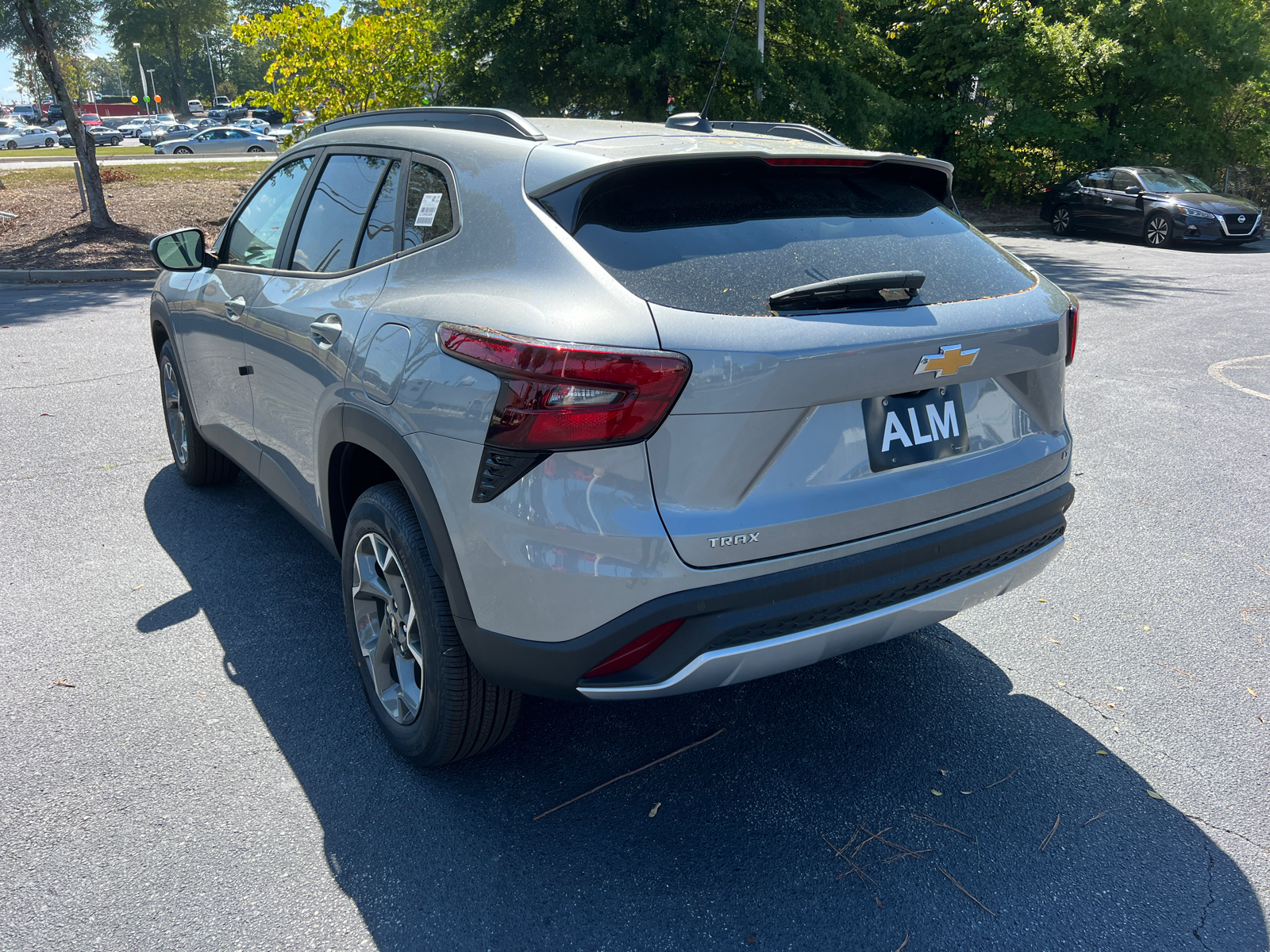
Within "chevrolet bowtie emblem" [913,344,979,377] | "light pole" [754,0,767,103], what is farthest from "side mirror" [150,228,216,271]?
"light pole" [754,0,767,103]

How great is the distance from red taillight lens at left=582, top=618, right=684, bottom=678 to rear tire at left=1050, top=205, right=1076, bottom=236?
842 inches

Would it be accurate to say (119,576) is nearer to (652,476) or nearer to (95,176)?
(652,476)

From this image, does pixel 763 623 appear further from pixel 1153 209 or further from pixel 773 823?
pixel 1153 209

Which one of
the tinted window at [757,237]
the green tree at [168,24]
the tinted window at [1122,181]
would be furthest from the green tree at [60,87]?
the green tree at [168,24]

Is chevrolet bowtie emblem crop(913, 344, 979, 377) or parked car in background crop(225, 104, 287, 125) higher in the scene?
parked car in background crop(225, 104, 287, 125)

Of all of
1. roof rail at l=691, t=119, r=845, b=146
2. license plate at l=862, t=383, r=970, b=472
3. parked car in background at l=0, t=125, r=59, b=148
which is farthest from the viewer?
parked car in background at l=0, t=125, r=59, b=148

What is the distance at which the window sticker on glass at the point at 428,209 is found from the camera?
2.78 meters

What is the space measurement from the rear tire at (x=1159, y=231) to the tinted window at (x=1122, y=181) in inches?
38.5

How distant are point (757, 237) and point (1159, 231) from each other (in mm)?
19550

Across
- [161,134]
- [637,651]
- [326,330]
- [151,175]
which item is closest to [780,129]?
[326,330]

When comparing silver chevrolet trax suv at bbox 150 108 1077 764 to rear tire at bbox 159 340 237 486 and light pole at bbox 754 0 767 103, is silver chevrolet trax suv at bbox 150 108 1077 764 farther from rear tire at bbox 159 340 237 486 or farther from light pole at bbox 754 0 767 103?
light pole at bbox 754 0 767 103

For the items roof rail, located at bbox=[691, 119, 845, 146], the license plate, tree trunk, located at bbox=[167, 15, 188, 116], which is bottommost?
the license plate

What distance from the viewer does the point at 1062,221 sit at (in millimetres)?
20766

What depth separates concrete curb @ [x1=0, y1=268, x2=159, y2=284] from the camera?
12.5m
